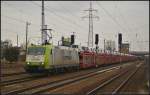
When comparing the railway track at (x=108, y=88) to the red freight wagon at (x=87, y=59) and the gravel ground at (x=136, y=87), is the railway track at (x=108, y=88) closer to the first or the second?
the gravel ground at (x=136, y=87)

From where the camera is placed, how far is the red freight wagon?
54.7m

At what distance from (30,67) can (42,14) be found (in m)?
7.60

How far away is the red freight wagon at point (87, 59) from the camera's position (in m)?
54.7

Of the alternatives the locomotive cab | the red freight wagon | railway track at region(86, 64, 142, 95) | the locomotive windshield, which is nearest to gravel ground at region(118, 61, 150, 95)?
railway track at region(86, 64, 142, 95)

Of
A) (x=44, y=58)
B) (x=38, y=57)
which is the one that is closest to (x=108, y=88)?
(x=44, y=58)

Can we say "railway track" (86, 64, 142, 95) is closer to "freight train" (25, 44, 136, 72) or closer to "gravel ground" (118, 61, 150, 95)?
"gravel ground" (118, 61, 150, 95)

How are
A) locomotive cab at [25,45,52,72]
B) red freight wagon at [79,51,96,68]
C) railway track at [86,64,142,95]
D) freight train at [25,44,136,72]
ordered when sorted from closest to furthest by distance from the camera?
railway track at [86,64,142,95] → locomotive cab at [25,45,52,72] → freight train at [25,44,136,72] → red freight wagon at [79,51,96,68]

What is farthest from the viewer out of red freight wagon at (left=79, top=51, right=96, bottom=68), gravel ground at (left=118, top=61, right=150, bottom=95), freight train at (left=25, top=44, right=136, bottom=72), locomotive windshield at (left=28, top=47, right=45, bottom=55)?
red freight wagon at (left=79, top=51, right=96, bottom=68)

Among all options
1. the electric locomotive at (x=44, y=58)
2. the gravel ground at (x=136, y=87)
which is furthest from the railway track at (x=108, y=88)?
the electric locomotive at (x=44, y=58)

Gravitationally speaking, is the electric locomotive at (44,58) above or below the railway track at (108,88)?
above

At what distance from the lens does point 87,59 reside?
5841cm

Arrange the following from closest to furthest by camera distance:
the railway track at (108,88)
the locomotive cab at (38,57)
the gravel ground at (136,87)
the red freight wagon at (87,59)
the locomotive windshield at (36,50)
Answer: the railway track at (108,88) → the gravel ground at (136,87) → the locomotive cab at (38,57) → the locomotive windshield at (36,50) → the red freight wagon at (87,59)

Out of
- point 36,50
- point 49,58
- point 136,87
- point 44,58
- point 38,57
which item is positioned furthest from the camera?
point 36,50

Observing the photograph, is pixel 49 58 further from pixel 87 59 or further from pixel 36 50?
pixel 87 59
